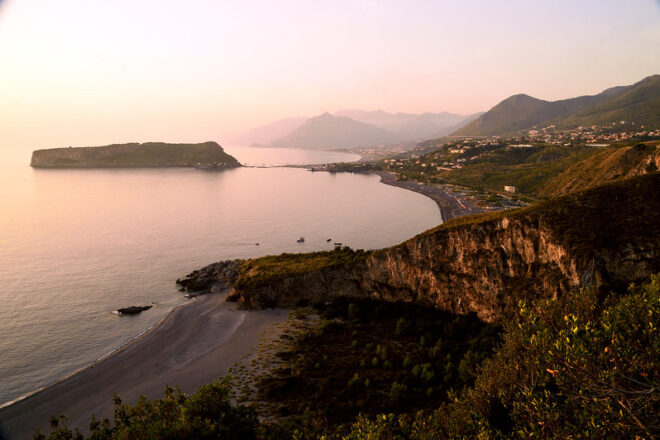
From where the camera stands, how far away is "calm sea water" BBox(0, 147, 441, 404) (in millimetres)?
48844

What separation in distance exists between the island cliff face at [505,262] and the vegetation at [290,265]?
27 cm

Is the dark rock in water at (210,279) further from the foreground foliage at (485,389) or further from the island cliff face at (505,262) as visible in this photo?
the foreground foliage at (485,389)

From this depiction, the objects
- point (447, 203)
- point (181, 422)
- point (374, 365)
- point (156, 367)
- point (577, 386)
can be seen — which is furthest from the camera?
point (447, 203)

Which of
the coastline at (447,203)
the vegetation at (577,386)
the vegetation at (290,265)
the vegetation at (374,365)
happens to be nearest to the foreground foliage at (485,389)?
the vegetation at (577,386)

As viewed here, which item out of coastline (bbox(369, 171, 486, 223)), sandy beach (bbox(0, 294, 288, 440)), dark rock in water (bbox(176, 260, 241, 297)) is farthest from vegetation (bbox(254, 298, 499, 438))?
coastline (bbox(369, 171, 486, 223))

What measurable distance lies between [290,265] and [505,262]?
36140 millimetres

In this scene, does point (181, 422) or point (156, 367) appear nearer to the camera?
point (181, 422)

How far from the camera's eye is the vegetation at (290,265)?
58.0 m

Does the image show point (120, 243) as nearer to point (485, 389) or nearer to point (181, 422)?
point (181, 422)

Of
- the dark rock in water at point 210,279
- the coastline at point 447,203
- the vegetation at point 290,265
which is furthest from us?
the coastline at point 447,203

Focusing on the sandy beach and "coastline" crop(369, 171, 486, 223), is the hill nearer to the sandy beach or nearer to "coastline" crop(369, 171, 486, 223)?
"coastline" crop(369, 171, 486, 223)

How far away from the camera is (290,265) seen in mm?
63219

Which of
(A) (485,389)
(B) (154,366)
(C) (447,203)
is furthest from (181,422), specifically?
(C) (447,203)

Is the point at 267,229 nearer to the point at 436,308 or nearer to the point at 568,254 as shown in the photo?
the point at 436,308
